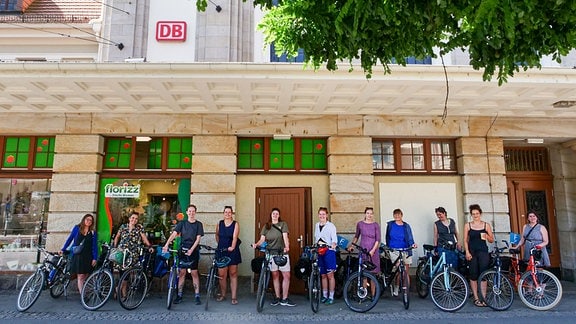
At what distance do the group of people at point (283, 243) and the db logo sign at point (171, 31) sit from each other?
4802 mm

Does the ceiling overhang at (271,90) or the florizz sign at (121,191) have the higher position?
the ceiling overhang at (271,90)

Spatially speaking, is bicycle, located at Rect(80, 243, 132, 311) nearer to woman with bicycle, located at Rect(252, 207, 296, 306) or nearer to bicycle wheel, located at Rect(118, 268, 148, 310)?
bicycle wheel, located at Rect(118, 268, 148, 310)

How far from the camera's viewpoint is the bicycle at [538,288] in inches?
291

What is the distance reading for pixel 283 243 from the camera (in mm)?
7793

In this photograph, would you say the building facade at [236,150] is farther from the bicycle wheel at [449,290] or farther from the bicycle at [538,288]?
the bicycle wheel at [449,290]

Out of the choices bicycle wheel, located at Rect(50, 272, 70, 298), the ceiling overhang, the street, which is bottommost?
the street

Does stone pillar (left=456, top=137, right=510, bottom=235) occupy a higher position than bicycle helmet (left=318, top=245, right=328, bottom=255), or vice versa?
stone pillar (left=456, top=137, right=510, bottom=235)

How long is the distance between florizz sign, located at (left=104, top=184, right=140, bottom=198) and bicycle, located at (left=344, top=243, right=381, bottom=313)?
5694 mm

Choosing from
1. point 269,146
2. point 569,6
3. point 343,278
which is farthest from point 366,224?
point 569,6

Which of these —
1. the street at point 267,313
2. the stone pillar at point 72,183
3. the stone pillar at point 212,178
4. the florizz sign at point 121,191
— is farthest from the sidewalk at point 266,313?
the florizz sign at point 121,191

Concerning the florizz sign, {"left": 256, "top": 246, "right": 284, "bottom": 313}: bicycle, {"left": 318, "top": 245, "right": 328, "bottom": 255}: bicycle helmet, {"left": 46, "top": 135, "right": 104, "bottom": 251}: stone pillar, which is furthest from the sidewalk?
the florizz sign

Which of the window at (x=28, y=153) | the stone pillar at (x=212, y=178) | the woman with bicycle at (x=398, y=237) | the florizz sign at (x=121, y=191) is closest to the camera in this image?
the woman with bicycle at (x=398, y=237)

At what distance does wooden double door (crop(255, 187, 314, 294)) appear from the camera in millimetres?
9289

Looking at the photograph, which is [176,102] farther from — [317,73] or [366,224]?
[366,224]
